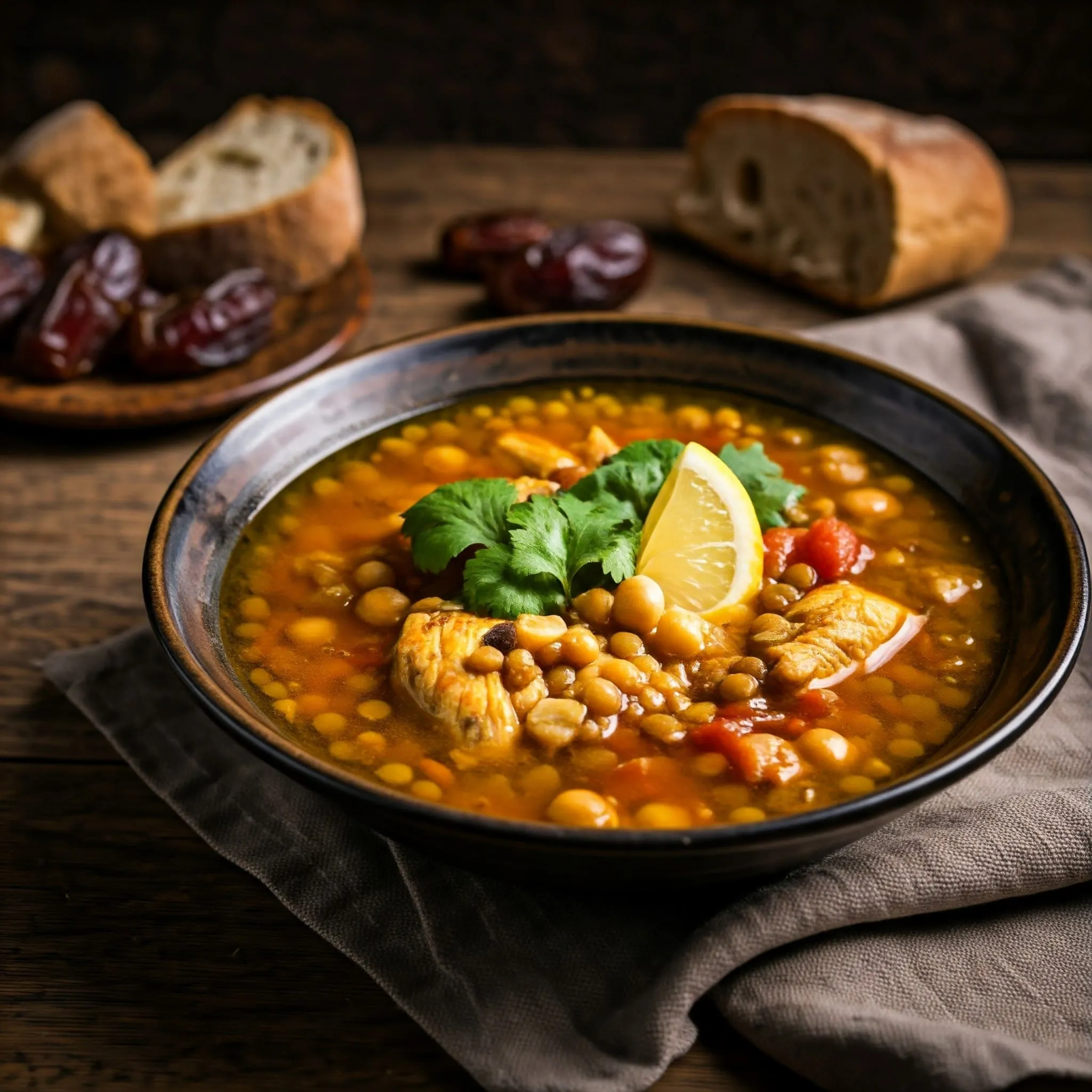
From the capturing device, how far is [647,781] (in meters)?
2.22

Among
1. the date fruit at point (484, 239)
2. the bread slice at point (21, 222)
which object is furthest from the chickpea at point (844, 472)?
the bread slice at point (21, 222)

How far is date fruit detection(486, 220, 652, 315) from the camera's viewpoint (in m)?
4.34

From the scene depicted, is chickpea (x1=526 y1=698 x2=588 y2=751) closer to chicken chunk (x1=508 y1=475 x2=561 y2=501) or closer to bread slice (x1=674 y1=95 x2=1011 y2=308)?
chicken chunk (x1=508 y1=475 x2=561 y2=501)

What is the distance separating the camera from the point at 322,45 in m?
6.01

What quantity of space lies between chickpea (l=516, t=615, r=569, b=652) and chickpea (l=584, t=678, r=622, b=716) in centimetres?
14

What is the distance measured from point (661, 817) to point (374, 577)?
0.87 m

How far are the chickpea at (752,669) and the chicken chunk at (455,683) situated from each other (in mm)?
429

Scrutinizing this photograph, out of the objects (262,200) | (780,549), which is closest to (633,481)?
(780,549)

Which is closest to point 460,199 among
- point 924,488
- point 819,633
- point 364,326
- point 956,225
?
point 364,326

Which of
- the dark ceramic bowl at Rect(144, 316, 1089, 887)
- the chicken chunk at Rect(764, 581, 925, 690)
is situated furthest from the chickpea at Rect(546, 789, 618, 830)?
the chicken chunk at Rect(764, 581, 925, 690)

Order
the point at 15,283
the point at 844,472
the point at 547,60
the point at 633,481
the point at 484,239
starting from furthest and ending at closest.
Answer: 1. the point at 547,60
2. the point at 484,239
3. the point at 15,283
4. the point at 844,472
5. the point at 633,481

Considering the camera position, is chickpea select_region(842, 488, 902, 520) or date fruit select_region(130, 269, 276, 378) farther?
date fruit select_region(130, 269, 276, 378)

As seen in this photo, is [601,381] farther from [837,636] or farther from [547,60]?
[547,60]

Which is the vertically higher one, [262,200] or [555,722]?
[555,722]
